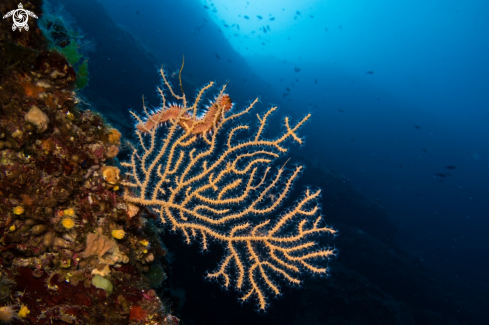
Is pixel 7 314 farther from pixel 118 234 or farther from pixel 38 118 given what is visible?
pixel 38 118

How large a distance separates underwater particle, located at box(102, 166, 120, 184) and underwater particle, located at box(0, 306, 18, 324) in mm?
1177

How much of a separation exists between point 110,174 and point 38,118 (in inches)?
29.4

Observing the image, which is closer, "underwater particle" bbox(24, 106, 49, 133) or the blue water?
"underwater particle" bbox(24, 106, 49, 133)

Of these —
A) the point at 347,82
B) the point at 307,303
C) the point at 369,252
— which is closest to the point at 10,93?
the point at 307,303

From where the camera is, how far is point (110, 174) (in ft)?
7.60

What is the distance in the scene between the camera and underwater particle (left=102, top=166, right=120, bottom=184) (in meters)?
2.31

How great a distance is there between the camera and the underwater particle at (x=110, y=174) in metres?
2.31

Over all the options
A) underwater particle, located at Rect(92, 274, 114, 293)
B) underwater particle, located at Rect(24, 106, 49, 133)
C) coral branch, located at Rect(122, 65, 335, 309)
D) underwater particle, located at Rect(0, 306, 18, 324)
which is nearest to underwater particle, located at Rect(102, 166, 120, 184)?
coral branch, located at Rect(122, 65, 335, 309)

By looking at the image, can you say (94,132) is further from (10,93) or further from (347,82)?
(347,82)

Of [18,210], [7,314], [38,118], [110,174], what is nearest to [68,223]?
[18,210]

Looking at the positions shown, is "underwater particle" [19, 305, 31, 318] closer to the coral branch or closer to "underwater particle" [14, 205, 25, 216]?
"underwater particle" [14, 205, 25, 216]

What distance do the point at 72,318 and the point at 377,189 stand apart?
1562 inches

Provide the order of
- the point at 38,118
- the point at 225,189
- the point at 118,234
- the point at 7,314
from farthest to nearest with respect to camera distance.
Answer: the point at 225,189 → the point at 118,234 → the point at 38,118 → the point at 7,314

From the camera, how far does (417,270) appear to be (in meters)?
13.1
